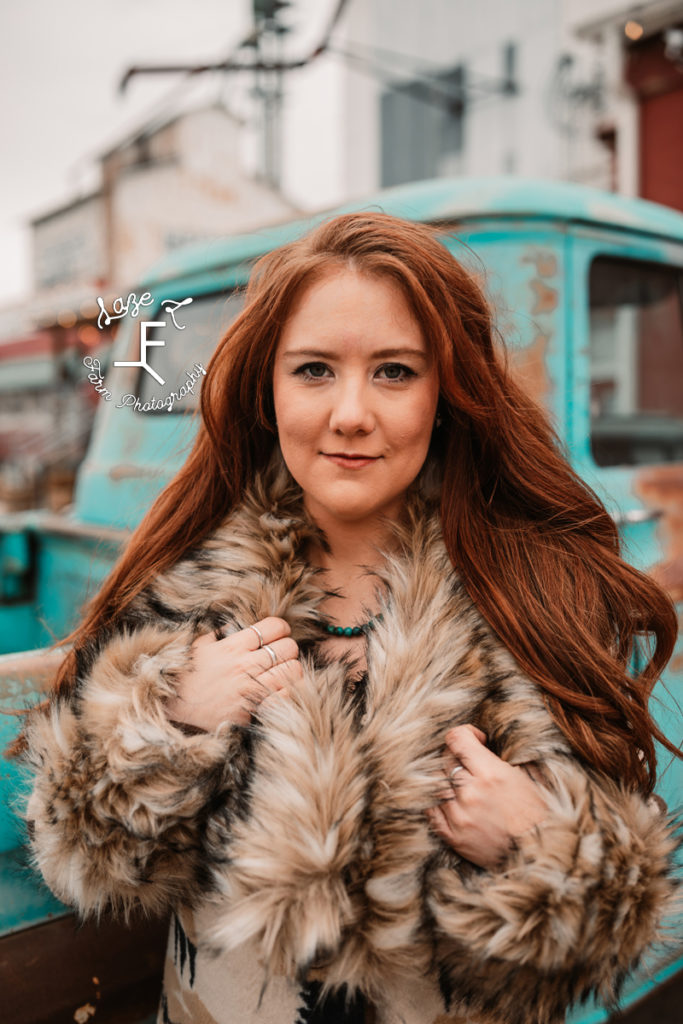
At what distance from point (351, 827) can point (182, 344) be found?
2043 mm

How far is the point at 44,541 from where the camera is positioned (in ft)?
9.36

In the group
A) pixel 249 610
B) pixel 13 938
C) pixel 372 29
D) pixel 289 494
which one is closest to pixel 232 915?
pixel 249 610

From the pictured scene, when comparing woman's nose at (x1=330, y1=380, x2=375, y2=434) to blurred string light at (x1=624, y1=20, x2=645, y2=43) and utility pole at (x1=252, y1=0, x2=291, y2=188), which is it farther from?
blurred string light at (x1=624, y1=20, x2=645, y2=43)

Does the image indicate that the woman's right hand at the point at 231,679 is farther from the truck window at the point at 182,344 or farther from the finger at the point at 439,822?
the truck window at the point at 182,344

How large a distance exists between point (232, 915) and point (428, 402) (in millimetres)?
716

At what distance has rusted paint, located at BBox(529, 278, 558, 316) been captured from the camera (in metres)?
1.89

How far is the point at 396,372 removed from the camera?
1093 millimetres

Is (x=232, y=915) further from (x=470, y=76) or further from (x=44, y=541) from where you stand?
(x=470, y=76)

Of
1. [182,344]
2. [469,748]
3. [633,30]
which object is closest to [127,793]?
[469,748]

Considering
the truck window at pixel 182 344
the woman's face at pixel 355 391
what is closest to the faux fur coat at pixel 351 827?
the woman's face at pixel 355 391

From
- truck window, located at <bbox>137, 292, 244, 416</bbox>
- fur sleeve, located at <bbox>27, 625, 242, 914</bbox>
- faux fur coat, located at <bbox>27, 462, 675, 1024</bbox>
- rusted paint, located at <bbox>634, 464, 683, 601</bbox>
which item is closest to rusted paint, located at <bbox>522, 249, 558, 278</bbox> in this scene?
rusted paint, located at <bbox>634, 464, 683, 601</bbox>

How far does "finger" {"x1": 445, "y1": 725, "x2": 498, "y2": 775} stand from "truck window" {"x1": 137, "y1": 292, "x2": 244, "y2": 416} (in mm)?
1668

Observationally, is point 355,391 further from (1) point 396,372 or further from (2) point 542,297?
(2) point 542,297

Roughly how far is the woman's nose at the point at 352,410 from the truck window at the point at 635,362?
122cm
